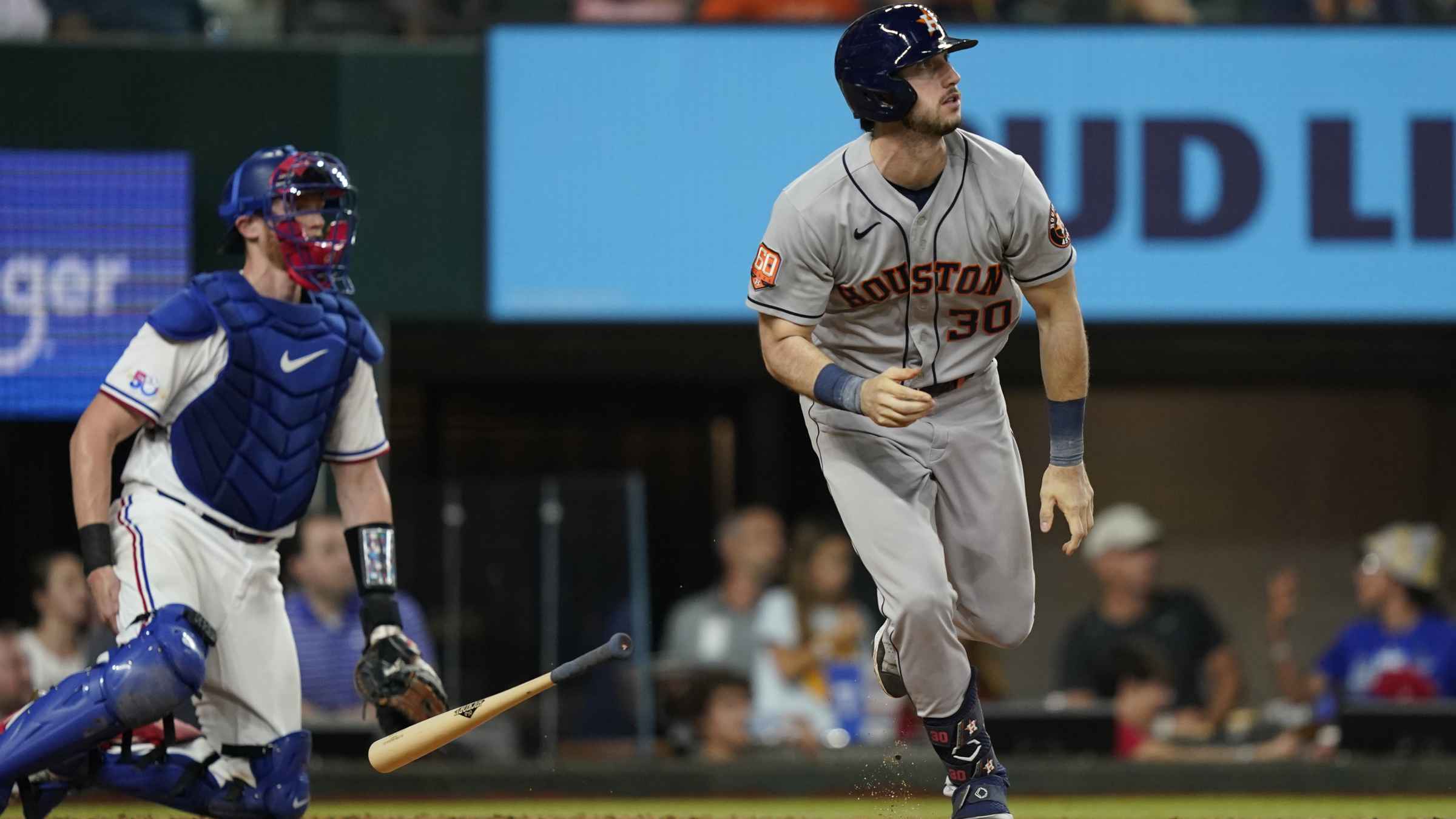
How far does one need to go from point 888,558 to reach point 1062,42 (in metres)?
4.98

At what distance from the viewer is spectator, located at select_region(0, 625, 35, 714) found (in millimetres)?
7734

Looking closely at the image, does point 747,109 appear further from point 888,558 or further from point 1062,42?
point 888,558

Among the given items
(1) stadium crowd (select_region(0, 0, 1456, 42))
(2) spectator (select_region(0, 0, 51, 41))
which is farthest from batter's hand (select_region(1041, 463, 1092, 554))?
(2) spectator (select_region(0, 0, 51, 41))

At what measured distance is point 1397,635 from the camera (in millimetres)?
8148

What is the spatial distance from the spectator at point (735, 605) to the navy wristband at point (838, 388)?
3664 millimetres

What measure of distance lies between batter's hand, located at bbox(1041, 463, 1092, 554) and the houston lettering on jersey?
1.58 feet

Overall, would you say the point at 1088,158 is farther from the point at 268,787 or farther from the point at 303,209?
the point at 268,787

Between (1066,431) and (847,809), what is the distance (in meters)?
2.45

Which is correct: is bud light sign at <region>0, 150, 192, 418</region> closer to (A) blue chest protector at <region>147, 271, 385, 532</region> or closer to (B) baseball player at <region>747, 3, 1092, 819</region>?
(A) blue chest protector at <region>147, 271, 385, 532</region>

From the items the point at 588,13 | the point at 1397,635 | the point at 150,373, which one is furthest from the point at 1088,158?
the point at 150,373

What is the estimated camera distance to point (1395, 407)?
435 inches

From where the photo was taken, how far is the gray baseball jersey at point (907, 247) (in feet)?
14.7

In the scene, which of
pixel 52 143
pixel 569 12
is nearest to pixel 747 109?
pixel 569 12

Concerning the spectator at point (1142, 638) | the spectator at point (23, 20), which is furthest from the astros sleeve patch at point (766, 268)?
the spectator at point (23, 20)
